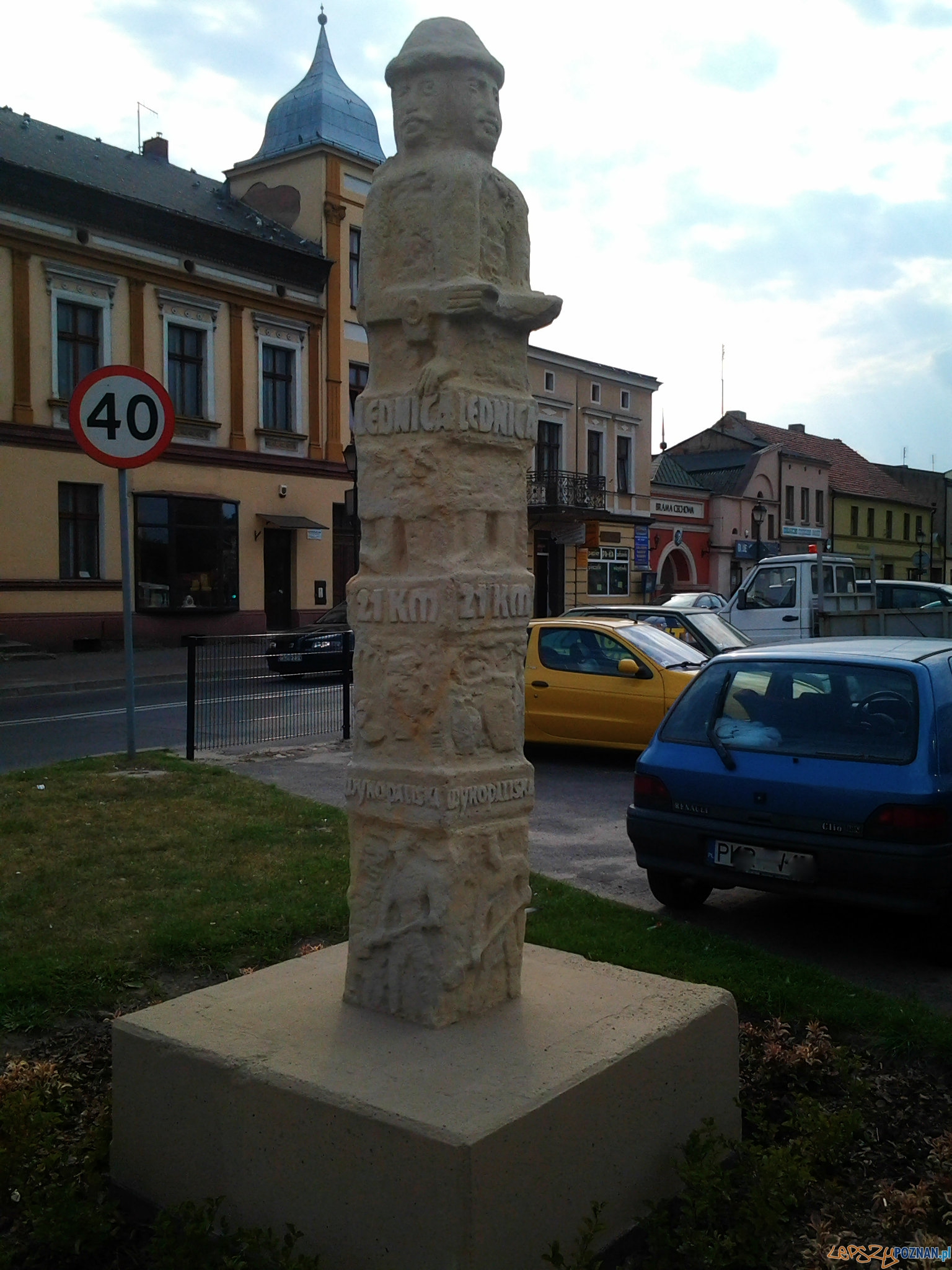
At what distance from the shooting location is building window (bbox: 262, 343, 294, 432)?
28953 mm

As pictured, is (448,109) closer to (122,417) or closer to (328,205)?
(122,417)

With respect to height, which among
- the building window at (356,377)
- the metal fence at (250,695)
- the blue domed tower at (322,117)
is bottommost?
the metal fence at (250,695)

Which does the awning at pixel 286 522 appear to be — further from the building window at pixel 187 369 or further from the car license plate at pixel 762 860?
the car license plate at pixel 762 860

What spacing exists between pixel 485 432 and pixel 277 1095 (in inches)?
82.4

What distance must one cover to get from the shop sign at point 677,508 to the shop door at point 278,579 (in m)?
17.0

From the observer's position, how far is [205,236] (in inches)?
1057

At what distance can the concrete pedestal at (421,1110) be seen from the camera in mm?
2986

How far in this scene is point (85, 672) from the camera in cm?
2056

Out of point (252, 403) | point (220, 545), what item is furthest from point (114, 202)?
point (220, 545)

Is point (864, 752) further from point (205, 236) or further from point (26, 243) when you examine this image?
point (205, 236)

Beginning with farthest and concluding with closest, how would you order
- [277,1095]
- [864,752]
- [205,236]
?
[205,236] < [864,752] < [277,1095]

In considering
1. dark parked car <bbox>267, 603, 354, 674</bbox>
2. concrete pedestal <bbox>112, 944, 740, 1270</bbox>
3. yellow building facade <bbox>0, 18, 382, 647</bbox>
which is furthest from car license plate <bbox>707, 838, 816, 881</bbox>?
yellow building facade <bbox>0, 18, 382, 647</bbox>

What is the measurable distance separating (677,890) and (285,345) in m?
25.1

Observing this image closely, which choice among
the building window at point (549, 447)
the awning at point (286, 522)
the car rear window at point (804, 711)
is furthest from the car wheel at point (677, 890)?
the building window at point (549, 447)
